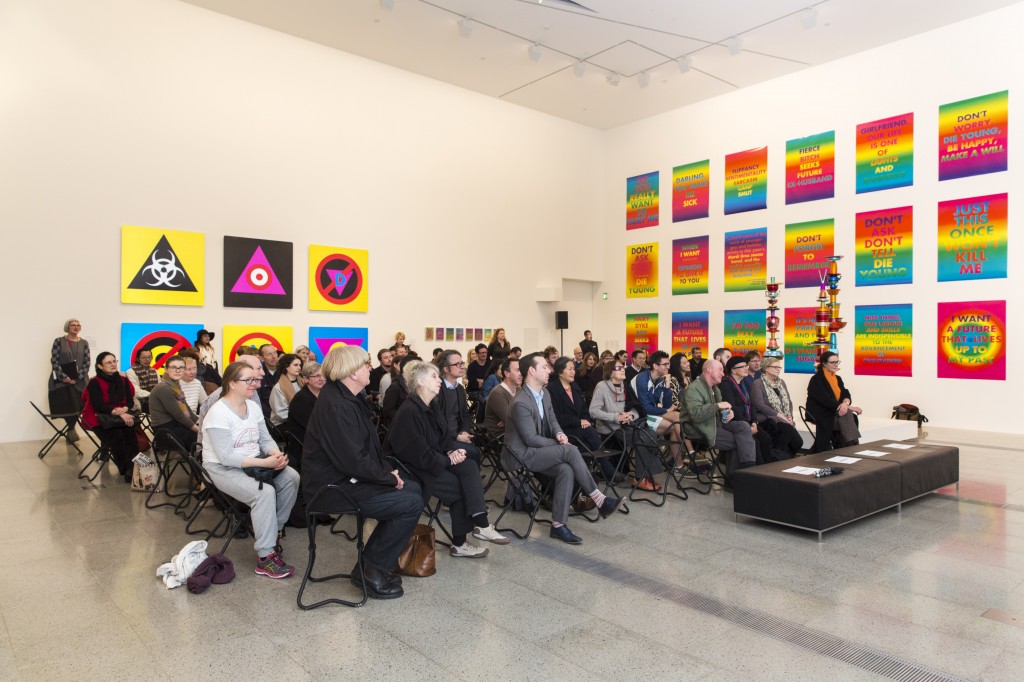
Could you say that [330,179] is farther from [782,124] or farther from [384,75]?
[782,124]

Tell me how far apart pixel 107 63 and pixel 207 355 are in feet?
14.1

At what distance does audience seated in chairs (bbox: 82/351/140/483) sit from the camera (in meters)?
6.08

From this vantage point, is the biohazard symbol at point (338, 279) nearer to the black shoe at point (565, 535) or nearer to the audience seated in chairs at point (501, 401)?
the audience seated in chairs at point (501, 401)

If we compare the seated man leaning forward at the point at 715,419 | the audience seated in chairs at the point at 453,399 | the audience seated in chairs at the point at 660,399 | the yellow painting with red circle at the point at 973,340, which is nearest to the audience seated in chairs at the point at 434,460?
the audience seated in chairs at the point at 453,399

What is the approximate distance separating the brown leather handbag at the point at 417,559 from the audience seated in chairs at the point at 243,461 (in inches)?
25.2

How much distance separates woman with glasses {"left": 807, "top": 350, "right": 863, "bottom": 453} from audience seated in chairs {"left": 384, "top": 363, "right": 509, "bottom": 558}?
14.2 ft

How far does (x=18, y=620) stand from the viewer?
3150 mm

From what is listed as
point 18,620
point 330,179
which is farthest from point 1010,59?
point 18,620

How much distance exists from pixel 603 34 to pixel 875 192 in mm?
5277

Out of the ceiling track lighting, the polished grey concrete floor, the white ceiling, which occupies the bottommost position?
the polished grey concrete floor

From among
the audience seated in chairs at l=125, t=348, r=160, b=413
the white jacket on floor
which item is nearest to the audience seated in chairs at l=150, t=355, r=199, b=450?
the audience seated in chairs at l=125, t=348, r=160, b=413

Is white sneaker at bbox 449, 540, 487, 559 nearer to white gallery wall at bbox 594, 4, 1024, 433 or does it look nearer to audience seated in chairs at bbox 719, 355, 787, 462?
audience seated in chairs at bbox 719, 355, 787, 462

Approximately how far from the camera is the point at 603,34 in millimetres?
11055

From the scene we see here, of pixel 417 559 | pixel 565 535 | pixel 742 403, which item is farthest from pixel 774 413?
pixel 417 559
